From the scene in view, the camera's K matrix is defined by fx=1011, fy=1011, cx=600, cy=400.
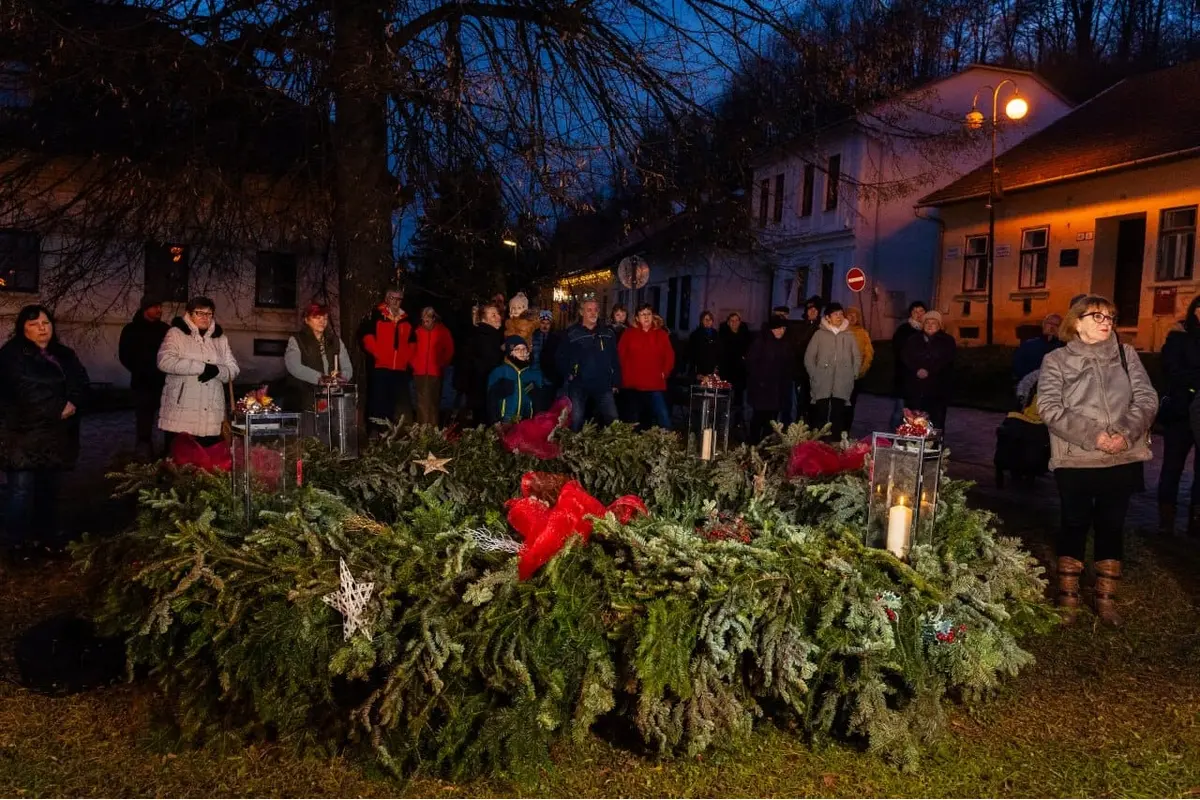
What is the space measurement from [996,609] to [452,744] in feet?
6.83

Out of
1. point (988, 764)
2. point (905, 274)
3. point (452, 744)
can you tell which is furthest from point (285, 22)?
point (905, 274)

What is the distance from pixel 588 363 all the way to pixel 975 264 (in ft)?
67.8

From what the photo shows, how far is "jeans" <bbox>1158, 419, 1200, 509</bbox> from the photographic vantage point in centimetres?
808

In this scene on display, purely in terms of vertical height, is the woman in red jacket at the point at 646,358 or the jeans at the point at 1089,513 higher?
the woman in red jacket at the point at 646,358

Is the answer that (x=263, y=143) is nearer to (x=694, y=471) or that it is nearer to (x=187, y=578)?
(x=694, y=471)

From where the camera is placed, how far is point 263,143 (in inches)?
360

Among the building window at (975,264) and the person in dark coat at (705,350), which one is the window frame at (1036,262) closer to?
the building window at (975,264)

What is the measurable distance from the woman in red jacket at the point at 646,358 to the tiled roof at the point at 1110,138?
14.5 meters

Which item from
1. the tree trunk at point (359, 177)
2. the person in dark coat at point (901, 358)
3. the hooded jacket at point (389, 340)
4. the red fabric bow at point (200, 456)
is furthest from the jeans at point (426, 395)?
the red fabric bow at point (200, 456)

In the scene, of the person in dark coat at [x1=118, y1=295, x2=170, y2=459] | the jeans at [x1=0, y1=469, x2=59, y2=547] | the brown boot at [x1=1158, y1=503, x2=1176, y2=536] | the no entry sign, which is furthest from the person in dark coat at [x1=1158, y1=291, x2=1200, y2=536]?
the no entry sign

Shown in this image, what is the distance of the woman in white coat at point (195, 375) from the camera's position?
7062mm

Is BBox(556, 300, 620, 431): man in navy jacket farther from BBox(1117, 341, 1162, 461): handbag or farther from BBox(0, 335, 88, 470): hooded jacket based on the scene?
BBox(1117, 341, 1162, 461): handbag

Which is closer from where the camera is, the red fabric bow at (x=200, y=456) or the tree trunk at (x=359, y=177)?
the red fabric bow at (x=200, y=456)

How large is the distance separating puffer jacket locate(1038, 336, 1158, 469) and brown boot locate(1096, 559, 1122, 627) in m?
0.58
